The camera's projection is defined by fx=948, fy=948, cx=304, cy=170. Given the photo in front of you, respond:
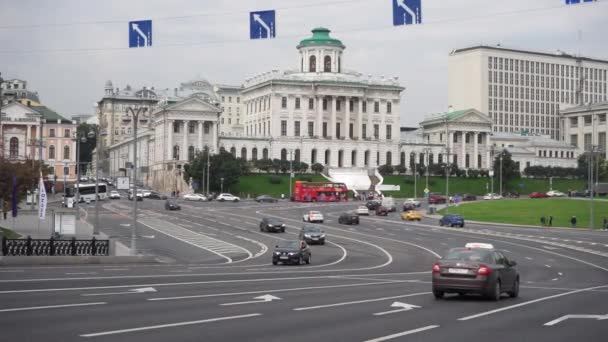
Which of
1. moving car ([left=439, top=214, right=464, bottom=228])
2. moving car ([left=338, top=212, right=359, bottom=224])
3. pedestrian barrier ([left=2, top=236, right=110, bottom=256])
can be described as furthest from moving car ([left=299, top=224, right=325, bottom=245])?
moving car ([left=439, top=214, right=464, bottom=228])

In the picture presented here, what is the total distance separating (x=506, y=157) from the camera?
170 m

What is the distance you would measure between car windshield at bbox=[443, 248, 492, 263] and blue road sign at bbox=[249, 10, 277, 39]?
12412 mm

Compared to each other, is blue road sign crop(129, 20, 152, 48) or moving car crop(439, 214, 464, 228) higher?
blue road sign crop(129, 20, 152, 48)

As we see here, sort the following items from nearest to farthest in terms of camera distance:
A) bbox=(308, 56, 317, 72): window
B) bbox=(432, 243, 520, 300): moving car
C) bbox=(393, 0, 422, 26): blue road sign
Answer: bbox=(432, 243, 520, 300): moving car
bbox=(393, 0, 422, 26): blue road sign
bbox=(308, 56, 317, 72): window

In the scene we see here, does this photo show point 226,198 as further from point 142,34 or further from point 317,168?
point 142,34

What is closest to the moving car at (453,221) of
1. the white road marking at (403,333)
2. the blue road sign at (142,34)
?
the blue road sign at (142,34)

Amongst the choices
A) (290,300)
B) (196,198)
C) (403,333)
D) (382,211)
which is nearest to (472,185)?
(196,198)

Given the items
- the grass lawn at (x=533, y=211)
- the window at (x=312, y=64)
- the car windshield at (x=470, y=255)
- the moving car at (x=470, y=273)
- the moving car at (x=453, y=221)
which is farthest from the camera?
the window at (x=312, y=64)

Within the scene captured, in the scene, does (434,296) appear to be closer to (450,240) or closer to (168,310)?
(168,310)

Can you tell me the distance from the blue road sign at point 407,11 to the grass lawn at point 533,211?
2741 inches

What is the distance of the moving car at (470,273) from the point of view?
83.7 ft

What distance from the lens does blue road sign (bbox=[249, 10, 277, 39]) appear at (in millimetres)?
34812

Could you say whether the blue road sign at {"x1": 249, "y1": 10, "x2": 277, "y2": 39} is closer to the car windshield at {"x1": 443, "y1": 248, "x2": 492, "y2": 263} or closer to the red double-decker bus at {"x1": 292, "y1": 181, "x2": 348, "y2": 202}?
the car windshield at {"x1": 443, "y1": 248, "x2": 492, "y2": 263}

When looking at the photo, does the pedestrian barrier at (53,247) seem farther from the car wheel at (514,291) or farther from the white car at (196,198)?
the white car at (196,198)
